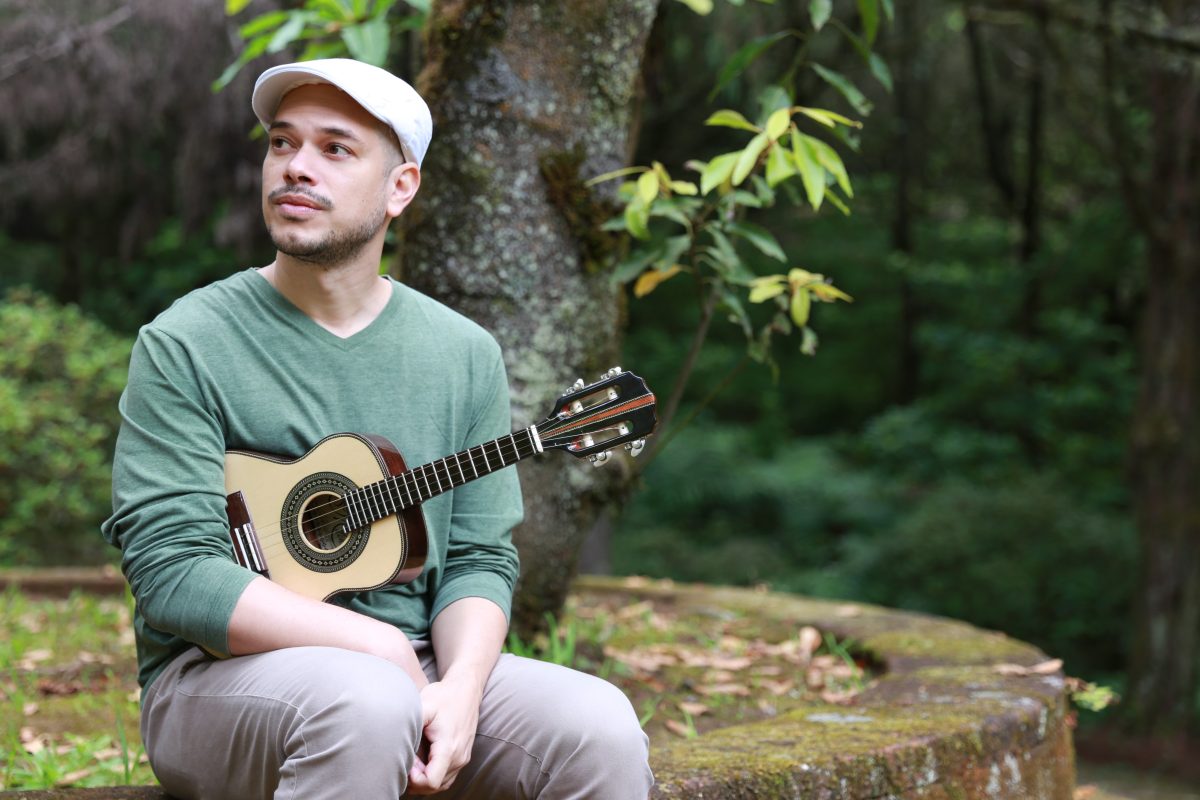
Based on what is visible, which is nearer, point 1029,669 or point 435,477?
point 435,477

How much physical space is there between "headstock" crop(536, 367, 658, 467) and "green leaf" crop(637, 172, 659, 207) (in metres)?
0.96

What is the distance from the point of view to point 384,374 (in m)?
2.13

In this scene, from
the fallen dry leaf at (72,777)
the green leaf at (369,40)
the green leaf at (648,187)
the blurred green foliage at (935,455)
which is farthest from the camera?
the blurred green foliage at (935,455)

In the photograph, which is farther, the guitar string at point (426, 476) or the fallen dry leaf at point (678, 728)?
the fallen dry leaf at point (678, 728)

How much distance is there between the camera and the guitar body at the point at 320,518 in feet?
6.63

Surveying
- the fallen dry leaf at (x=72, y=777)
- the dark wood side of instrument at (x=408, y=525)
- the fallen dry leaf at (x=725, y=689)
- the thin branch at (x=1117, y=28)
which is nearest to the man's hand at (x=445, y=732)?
the dark wood side of instrument at (x=408, y=525)

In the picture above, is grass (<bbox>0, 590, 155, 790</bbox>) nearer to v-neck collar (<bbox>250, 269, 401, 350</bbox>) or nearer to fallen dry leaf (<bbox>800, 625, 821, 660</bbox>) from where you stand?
v-neck collar (<bbox>250, 269, 401, 350</bbox>)

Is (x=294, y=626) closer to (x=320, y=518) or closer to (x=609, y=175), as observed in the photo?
(x=320, y=518)

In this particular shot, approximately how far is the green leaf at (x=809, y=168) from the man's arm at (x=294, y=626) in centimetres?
137

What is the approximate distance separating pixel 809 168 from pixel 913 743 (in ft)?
4.04

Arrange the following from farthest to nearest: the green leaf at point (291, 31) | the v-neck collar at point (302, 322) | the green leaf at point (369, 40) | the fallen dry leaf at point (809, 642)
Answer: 1. the fallen dry leaf at point (809, 642)
2. the green leaf at point (291, 31)
3. the green leaf at point (369, 40)
4. the v-neck collar at point (302, 322)

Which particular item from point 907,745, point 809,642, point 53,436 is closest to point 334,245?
point 907,745

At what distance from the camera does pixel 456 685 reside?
1.89 metres

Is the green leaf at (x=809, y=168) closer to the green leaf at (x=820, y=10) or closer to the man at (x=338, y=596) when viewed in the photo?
the green leaf at (x=820, y=10)
